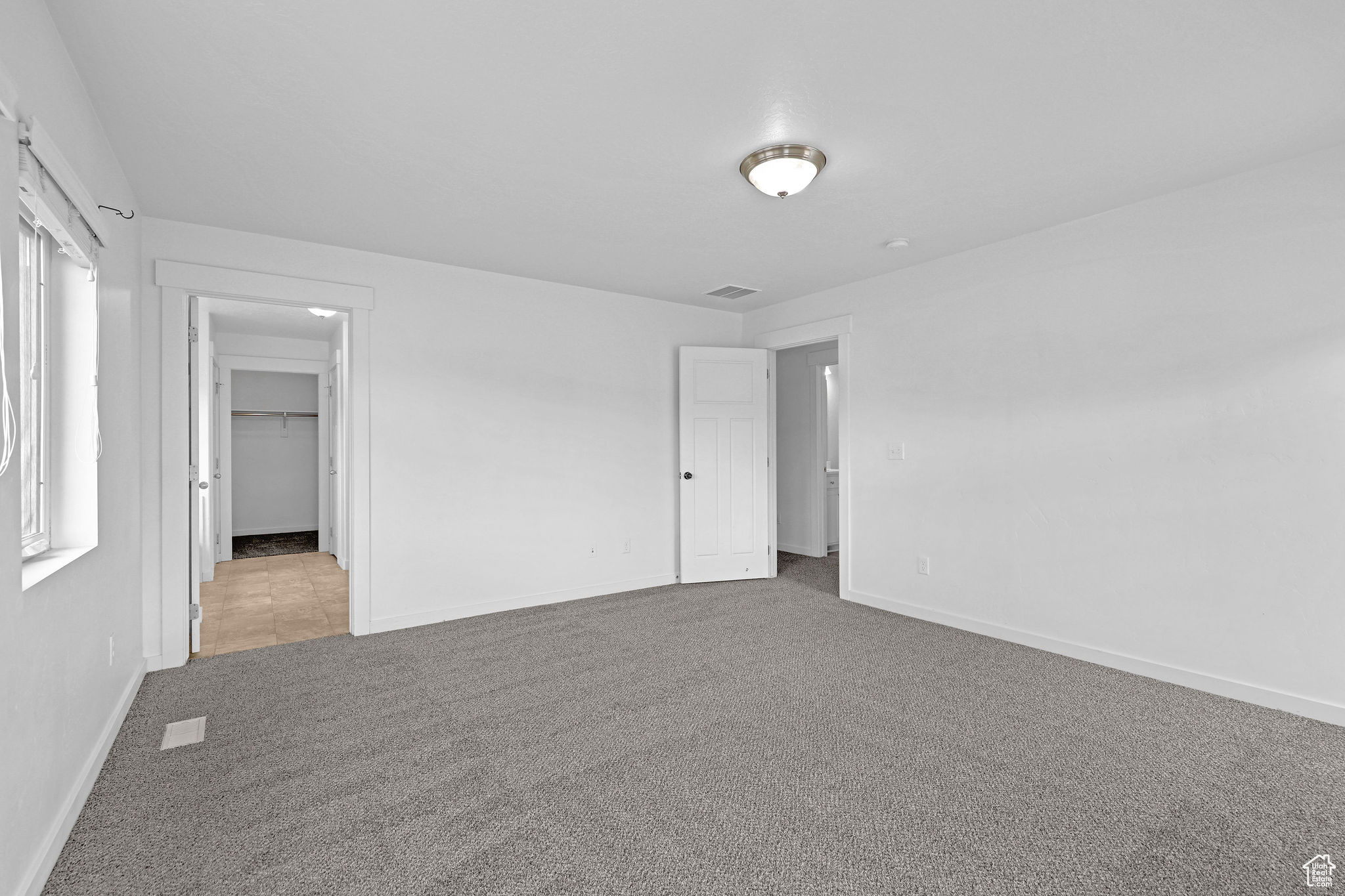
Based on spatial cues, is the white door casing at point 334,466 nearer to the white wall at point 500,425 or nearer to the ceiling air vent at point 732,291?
the white wall at point 500,425

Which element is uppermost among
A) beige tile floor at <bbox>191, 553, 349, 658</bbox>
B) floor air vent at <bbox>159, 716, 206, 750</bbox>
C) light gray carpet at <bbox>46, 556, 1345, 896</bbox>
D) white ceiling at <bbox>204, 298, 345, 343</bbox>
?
white ceiling at <bbox>204, 298, 345, 343</bbox>

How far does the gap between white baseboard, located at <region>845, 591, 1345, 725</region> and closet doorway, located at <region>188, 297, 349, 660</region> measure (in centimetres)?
401

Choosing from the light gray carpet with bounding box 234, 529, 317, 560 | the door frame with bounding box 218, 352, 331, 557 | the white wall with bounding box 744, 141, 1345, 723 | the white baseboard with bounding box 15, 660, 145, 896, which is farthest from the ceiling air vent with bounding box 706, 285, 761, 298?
the light gray carpet with bounding box 234, 529, 317, 560

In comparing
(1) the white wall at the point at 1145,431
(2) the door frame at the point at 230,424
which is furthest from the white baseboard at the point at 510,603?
(2) the door frame at the point at 230,424

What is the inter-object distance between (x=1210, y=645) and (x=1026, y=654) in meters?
0.83

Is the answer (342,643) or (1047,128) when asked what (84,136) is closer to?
(342,643)

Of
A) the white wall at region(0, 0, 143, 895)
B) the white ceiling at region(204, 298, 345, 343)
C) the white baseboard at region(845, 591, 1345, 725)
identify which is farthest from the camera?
the white ceiling at region(204, 298, 345, 343)

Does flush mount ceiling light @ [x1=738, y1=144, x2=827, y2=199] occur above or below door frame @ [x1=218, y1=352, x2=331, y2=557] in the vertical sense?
above

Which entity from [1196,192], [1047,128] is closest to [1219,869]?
[1047,128]

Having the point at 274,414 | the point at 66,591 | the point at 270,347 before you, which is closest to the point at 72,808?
the point at 66,591

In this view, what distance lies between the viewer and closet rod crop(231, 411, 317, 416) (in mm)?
8297

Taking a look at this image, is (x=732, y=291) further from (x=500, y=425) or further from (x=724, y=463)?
(x=500, y=425)

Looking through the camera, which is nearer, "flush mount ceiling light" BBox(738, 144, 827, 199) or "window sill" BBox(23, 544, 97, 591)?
"window sill" BBox(23, 544, 97, 591)

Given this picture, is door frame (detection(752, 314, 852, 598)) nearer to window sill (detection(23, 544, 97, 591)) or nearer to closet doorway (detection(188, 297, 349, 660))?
closet doorway (detection(188, 297, 349, 660))
